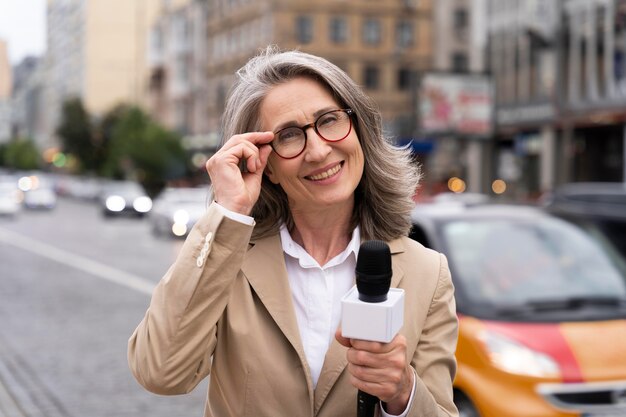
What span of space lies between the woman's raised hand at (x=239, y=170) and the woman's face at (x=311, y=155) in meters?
0.06

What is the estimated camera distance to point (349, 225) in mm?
2547

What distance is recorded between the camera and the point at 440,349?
2367 millimetres

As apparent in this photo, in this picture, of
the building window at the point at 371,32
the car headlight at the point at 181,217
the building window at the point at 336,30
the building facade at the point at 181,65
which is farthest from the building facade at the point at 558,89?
the building facade at the point at 181,65

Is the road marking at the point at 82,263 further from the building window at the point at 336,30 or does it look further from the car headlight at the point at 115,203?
the building window at the point at 336,30

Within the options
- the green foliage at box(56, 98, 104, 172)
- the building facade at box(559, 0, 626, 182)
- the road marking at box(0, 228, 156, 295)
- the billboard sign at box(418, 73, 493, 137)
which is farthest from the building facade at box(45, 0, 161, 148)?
the road marking at box(0, 228, 156, 295)

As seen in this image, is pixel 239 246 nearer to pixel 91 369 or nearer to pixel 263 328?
pixel 263 328

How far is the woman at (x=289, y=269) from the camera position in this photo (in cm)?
221

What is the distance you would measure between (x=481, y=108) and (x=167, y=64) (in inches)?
2047

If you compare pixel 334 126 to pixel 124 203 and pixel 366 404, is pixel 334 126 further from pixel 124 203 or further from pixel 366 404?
pixel 124 203

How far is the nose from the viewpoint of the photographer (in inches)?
91.5

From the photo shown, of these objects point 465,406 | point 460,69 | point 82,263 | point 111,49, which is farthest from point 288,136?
point 111,49

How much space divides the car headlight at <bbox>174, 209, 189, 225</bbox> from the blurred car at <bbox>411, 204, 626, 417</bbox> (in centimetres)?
2318

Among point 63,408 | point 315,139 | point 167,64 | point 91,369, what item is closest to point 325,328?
point 315,139

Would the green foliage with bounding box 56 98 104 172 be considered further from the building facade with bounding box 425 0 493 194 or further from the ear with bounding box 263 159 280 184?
the ear with bounding box 263 159 280 184
